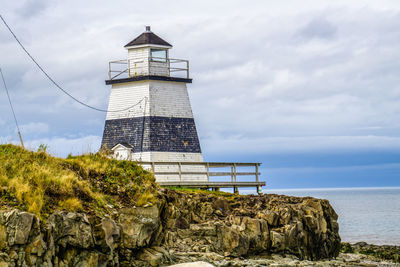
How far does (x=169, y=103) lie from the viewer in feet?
109

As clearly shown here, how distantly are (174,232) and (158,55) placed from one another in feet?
45.0

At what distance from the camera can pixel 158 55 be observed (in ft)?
111

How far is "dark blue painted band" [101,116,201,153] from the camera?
3212 cm

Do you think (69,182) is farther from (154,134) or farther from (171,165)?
(154,134)

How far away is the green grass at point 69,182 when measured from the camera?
14406 millimetres

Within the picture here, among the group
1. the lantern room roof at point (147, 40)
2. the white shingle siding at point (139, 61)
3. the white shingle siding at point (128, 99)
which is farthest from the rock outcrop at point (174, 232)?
the lantern room roof at point (147, 40)

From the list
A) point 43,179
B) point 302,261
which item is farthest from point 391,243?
point 43,179

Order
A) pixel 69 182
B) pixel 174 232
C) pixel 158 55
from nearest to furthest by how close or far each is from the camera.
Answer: pixel 69 182 < pixel 174 232 < pixel 158 55

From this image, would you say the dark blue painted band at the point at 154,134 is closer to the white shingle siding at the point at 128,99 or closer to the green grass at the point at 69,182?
the white shingle siding at the point at 128,99

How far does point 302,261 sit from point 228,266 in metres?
3.93

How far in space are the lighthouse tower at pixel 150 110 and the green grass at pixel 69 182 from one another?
1271 cm

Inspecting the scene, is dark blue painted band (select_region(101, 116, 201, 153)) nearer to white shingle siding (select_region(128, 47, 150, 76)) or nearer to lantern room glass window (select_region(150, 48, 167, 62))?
white shingle siding (select_region(128, 47, 150, 76))

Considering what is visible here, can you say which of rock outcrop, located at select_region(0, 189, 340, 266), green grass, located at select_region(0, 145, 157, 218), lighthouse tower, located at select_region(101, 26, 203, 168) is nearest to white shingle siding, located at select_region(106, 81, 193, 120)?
lighthouse tower, located at select_region(101, 26, 203, 168)

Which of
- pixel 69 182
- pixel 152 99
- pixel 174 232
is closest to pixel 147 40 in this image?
pixel 152 99
